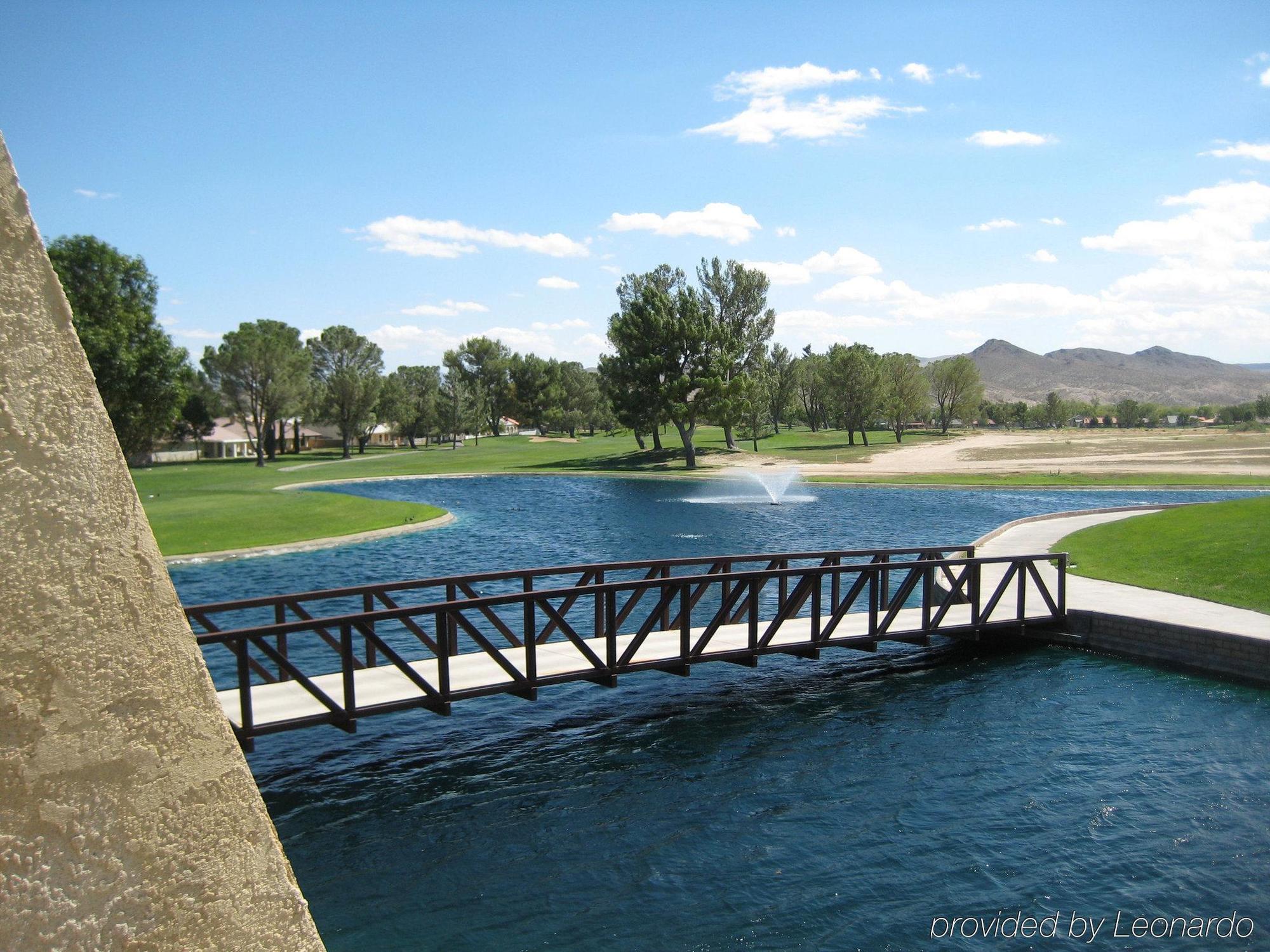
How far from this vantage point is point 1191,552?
82.8ft

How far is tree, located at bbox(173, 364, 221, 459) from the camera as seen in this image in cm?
10275

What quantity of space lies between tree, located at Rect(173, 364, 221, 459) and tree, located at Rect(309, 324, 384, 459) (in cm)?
1247

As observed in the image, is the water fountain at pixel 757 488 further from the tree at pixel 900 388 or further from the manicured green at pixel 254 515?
the tree at pixel 900 388

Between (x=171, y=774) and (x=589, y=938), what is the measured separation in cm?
877

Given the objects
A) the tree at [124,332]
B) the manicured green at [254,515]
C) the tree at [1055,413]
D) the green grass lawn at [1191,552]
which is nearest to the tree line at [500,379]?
the tree at [124,332]

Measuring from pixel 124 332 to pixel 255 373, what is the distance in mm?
36809

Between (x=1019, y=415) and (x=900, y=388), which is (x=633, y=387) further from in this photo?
(x=1019, y=415)

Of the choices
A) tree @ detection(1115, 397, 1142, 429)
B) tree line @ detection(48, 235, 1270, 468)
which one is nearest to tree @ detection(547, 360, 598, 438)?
tree line @ detection(48, 235, 1270, 468)

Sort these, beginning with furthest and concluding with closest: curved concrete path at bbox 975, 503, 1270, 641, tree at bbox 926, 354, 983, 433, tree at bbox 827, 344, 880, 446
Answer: tree at bbox 926, 354, 983, 433, tree at bbox 827, 344, 880, 446, curved concrete path at bbox 975, 503, 1270, 641

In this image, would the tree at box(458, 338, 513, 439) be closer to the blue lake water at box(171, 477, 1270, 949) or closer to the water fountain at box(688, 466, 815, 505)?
the water fountain at box(688, 466, 815, 505)

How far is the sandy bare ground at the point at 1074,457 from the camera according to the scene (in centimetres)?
7112

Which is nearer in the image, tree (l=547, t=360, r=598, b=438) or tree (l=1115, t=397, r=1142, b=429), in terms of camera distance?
tree (l=547, t=360, r=598, b=438)

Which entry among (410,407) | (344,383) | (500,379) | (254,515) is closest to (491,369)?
(500,379)

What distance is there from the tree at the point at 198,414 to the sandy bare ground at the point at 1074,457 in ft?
216
